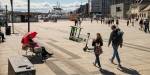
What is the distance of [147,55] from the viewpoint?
16.1 m

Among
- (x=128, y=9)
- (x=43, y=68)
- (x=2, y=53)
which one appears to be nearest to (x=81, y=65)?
(x=43, y=68)

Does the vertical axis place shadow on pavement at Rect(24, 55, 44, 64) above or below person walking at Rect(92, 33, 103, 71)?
below

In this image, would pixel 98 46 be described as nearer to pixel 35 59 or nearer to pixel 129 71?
pixel 129 71

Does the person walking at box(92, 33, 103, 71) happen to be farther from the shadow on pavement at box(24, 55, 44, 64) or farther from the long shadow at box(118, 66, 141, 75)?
the shadow on pavement at box(24, 55, 44, 64)

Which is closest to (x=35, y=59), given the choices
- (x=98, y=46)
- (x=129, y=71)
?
(x=98, y=46)

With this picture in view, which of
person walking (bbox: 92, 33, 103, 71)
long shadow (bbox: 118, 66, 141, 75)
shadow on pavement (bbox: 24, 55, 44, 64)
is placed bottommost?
long shadow (bbox: 118, 66, 141, 75)

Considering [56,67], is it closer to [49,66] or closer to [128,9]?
[49,66]

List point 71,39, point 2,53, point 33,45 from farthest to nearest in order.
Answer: point 71,39 → point 2,53 → point 33,45

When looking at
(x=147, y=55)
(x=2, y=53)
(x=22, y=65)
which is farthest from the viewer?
(x=2, y=53)

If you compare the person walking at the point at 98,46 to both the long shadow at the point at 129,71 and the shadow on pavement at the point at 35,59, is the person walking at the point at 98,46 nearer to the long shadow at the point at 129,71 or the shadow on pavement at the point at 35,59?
the long shadow at the point at 129,71

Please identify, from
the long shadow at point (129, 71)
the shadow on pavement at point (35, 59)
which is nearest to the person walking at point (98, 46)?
the long shadow at point (129, 71)

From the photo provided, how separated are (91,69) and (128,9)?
128 meters

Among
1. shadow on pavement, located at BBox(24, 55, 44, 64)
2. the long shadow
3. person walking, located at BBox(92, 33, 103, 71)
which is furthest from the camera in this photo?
shadow on pavement, located at BBox(24, 55, 44, 64)

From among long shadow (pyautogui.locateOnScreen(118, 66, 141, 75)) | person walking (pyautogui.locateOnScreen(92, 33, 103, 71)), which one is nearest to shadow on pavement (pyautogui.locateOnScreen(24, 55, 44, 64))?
person walking (pyautogui.locateOnScreen(92, 33, 103, 71))
